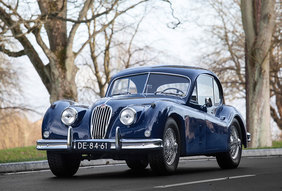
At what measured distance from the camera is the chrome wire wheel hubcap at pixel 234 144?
435 inches

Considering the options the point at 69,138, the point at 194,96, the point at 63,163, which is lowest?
the point at 63,163

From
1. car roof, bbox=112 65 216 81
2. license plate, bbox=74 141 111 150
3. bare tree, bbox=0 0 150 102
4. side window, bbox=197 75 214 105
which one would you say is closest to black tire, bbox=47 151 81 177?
license plate, bbox=74 141 111 150

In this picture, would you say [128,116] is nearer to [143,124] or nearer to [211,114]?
[143,124]

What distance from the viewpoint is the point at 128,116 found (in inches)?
330

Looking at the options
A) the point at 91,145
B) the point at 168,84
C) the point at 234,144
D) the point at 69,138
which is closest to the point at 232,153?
the point at 234,144

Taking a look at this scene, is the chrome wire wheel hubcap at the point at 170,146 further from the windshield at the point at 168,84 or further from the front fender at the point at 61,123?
the windshield at the point at 168,84

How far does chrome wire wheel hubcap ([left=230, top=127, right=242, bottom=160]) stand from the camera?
1104 centimetres

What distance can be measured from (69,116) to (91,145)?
2.51 feet

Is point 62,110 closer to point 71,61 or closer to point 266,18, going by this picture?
point 71,61

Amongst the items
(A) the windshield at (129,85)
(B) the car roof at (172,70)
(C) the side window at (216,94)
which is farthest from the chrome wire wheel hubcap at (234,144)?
(A) the windshield at (129,85)

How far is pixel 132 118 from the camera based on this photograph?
8352 millimetres

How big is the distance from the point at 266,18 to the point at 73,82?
789 centimetres

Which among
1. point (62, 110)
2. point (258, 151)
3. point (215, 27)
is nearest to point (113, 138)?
point (62, 110)

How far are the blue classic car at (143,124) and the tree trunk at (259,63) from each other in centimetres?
1165
